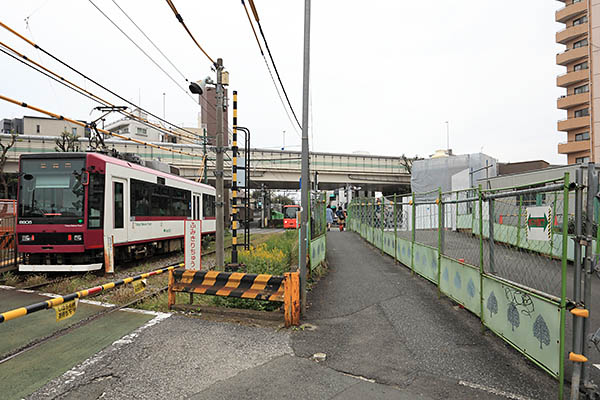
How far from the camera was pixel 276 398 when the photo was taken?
3.64 m

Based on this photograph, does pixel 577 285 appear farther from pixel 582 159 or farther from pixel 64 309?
pixel 582 159

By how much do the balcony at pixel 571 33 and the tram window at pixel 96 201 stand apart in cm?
4719

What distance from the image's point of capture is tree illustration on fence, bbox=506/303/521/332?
172 inches

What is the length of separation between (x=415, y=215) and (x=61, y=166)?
868cm

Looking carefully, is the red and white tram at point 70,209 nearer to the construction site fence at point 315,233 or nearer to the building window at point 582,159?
the construction site fence at point 315,233

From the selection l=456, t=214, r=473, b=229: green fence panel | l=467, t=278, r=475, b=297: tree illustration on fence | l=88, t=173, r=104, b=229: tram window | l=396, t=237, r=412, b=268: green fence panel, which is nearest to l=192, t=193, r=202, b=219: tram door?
l=88, t=173, r=104, b=229: tram window

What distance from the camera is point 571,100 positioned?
41.2 metres

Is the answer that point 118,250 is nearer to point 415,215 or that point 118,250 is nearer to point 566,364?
point 415,215

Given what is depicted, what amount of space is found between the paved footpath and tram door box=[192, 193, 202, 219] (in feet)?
35.0

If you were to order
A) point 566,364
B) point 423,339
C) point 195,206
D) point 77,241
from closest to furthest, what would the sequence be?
point 566,364 < point 423,339 < point 77,241 < point 195,206

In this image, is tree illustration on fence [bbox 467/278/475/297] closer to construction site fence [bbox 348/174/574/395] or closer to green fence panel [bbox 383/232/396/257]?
construction site fence [bbox 348/174/574/395]

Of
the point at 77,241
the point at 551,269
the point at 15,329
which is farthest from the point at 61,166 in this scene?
the point at 551,269

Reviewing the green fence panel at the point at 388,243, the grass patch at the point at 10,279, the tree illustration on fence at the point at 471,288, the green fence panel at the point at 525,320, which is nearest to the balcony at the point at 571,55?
the green fence panel at the point at 388,243

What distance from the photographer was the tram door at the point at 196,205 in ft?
53.8
